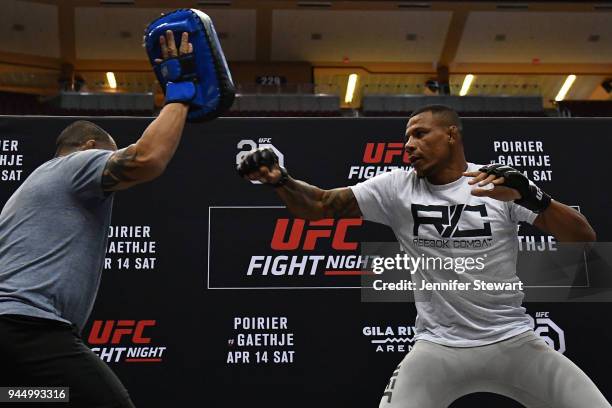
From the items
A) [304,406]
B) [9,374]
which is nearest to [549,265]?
[304,406]

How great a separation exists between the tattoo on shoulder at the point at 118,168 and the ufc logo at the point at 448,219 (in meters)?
1.47

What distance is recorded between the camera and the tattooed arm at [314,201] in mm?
3121

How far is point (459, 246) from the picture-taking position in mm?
3055

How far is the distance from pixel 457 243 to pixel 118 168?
164 centimetres

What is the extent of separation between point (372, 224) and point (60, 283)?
7.64 ft

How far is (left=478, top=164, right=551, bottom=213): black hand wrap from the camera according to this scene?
2.80 m

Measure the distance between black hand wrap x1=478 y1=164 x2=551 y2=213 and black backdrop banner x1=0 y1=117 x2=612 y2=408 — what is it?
1.37 m

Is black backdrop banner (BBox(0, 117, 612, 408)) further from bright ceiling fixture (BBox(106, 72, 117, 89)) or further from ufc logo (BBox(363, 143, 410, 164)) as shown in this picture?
bright ceiling fixture (BBox(106, 72, 117, 89))

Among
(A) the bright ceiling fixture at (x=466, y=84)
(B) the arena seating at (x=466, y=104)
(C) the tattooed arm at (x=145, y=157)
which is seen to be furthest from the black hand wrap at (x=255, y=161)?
(A) the bright ceiling fixture at (x=466, y=84)

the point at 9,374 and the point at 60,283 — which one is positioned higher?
the point at 60,283

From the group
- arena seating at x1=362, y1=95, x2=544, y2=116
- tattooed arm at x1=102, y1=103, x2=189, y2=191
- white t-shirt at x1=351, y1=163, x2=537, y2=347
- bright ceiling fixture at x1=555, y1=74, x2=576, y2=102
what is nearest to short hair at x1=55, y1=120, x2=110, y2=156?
tattooed arm at x1=102, y1=103, x2=189, y2=191

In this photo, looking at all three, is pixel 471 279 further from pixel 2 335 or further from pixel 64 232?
pixel 2 335

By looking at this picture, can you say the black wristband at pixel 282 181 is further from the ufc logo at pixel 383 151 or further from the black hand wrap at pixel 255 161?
the ufc logo at pixel 383 151

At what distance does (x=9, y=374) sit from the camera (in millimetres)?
2121
